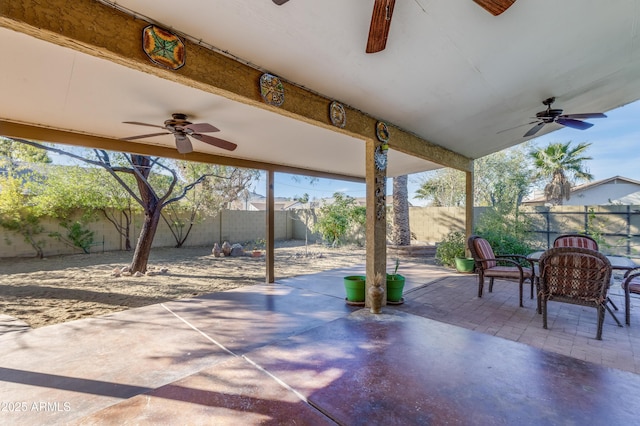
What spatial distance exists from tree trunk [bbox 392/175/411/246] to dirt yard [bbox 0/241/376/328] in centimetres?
147

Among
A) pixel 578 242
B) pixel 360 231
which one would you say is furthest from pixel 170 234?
pixel 578 242

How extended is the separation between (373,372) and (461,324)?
1.67 m

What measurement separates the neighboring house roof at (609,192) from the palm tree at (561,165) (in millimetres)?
3241

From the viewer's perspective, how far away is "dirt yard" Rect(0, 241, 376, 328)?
438cm

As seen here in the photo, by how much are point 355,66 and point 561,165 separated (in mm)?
11732

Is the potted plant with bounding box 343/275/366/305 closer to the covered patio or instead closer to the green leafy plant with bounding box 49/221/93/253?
the covered patio

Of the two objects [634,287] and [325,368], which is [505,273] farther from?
[325,368]

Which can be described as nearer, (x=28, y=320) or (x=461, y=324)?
(x=461, y=324)

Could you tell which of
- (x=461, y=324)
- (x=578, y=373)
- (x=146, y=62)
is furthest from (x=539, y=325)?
(x=146, y=62)

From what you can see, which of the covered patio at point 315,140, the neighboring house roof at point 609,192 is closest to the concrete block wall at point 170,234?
the covered patio at point 315,140

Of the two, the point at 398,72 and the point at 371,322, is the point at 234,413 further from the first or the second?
the point at 398,72

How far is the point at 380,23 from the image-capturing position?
1861mm

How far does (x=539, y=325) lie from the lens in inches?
137

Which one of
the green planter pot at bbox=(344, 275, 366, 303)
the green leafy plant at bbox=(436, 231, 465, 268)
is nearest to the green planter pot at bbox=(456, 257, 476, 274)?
the green leafy plant at bbox=(436, 231, 465, 268)
